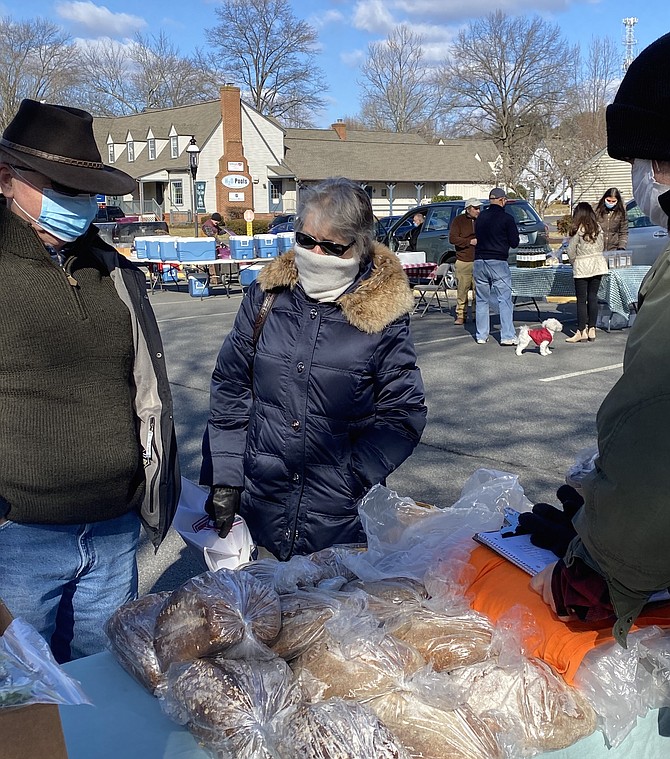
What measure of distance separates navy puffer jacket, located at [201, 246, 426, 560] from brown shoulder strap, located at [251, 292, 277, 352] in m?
0.02

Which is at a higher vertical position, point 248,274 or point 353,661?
point 248,274

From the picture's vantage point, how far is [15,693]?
94 cm

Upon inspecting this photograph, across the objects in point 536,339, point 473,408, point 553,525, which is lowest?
point 473,408

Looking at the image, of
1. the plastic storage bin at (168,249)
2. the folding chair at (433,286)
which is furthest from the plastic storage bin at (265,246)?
the folding chair at (433,286)

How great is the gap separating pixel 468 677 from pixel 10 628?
106cm

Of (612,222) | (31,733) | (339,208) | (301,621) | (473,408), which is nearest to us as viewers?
(31,733)

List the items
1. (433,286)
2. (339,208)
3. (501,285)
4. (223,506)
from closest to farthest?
(339,208)
(223,506)
(501,285)
(433,286)

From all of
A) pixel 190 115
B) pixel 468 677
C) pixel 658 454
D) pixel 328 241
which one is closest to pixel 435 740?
pixel 468 677

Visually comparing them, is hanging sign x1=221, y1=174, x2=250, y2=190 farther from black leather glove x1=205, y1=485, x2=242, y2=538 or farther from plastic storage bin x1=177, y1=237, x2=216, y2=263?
black leather glove x1=205, y1=485, x2=242, y2=538

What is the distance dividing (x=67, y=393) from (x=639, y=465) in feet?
5.34

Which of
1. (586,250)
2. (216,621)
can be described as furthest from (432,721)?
(586,250)

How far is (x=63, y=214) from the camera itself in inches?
92.0

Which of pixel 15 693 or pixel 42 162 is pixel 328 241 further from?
pixel 15 693

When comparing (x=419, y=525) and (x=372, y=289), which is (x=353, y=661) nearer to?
(x=419, y=525)
